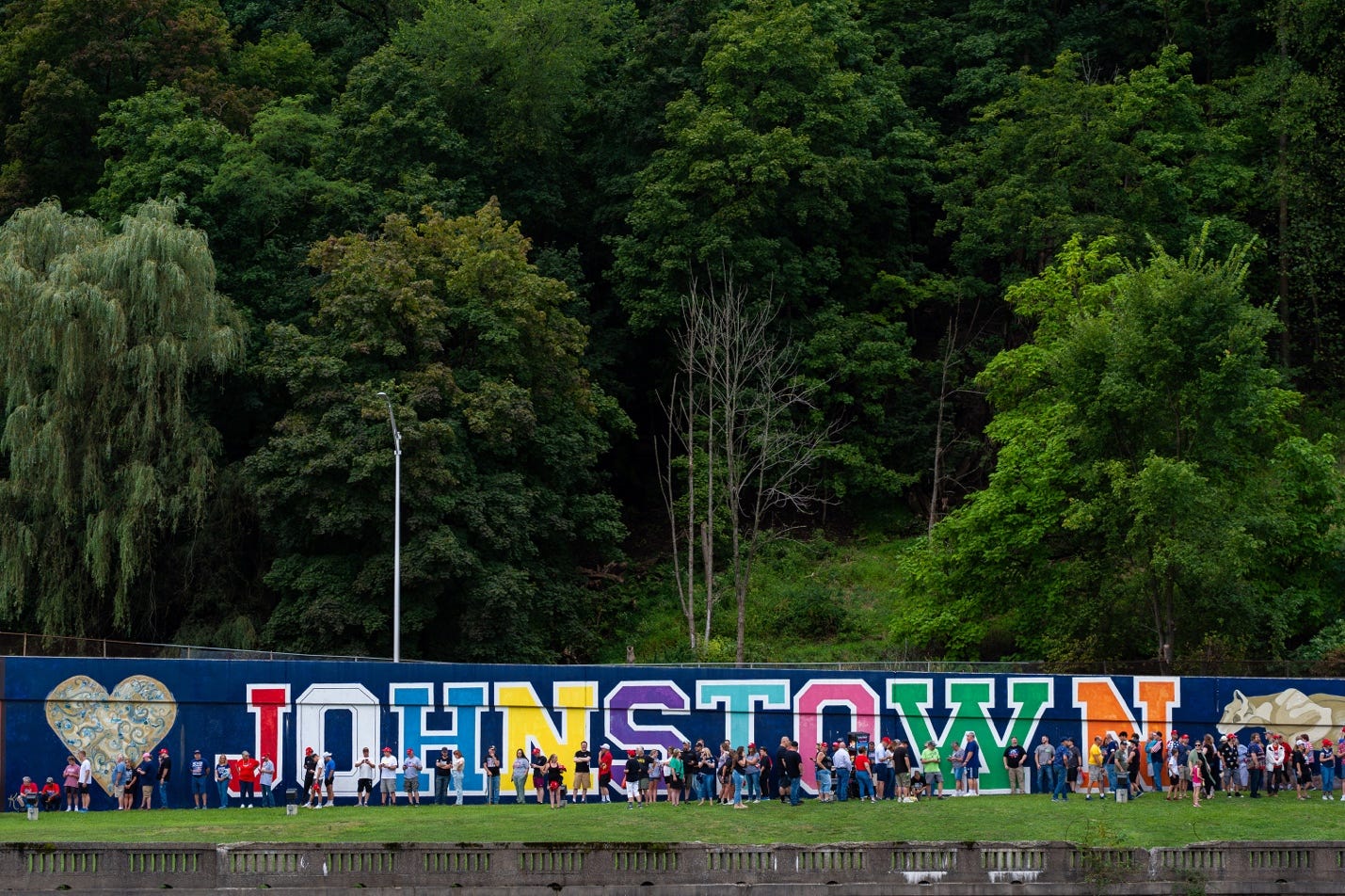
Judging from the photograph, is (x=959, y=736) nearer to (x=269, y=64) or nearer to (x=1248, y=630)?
(x=1248, y=630)

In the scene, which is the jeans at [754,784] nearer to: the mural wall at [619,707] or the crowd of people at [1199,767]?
the mural wall at [619,707]

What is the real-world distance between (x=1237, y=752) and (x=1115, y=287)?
1818 cm

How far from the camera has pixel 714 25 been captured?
211 ft

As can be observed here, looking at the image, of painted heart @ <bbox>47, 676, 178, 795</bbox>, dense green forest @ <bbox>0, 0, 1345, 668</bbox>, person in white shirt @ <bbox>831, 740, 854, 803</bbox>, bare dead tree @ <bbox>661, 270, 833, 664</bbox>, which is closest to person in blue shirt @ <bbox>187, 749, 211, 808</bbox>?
painted heart @ <bbox>47, 676, 178, 795</bbox>

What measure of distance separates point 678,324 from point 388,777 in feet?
101

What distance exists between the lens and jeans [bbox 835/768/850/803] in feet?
115

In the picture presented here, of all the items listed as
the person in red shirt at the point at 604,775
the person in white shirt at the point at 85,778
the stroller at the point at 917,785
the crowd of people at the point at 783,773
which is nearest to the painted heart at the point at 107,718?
the crowd of people at the point at 783,773

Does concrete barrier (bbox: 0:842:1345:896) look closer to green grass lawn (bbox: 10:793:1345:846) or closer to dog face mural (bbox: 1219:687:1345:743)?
green grass lawn (bbox: 10:793:1345:846)

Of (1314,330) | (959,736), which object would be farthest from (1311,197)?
(959,736)

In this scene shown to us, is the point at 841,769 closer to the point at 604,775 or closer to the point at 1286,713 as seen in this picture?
the point at 604,775

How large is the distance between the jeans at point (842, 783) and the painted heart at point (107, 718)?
15130 mm

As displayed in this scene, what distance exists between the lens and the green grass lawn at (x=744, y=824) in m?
28.5

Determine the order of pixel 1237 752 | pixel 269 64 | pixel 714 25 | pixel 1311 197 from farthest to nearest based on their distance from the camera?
pixel 269 64, pixel 714 25, pixel 1311 197, pixel 1237 752

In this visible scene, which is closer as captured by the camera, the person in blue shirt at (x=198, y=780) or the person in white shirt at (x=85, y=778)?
the person in white shirt at (x=85, y=778)
